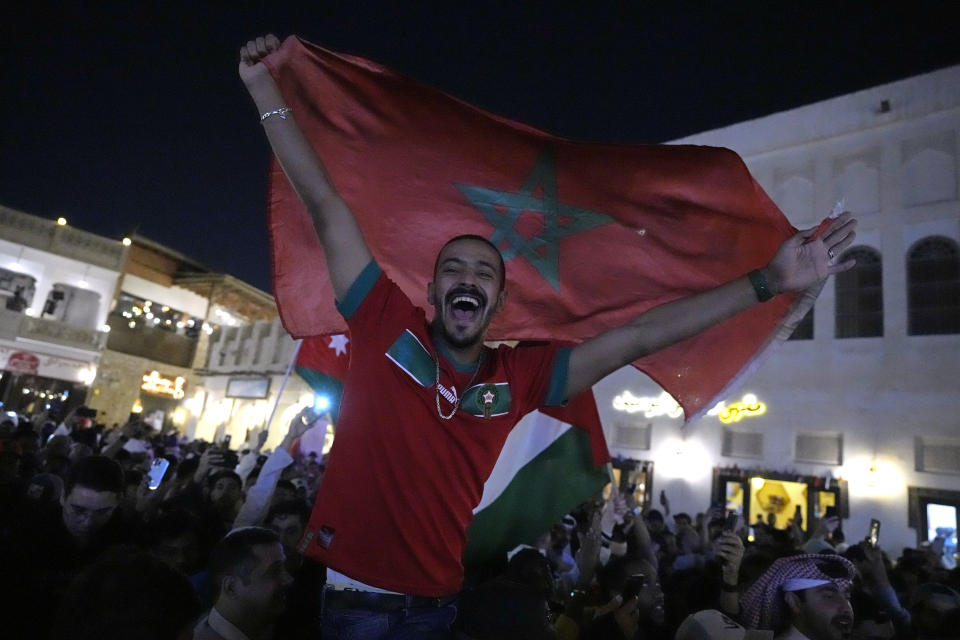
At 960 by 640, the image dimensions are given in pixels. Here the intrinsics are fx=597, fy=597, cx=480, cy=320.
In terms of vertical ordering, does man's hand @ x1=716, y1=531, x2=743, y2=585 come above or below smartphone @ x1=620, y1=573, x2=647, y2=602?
above

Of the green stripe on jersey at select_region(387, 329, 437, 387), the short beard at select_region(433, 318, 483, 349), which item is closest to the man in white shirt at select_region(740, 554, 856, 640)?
the short beard at select_region(433, 318, 483, 349)

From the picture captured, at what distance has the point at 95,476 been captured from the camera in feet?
12.5

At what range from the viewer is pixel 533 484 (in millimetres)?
5379

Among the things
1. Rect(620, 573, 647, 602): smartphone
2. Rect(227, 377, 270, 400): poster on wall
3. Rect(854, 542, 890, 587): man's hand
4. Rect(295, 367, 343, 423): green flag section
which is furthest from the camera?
Rect(227, 377, 270, 400): poster on wall

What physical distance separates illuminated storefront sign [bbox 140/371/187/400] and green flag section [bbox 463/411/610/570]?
106ft

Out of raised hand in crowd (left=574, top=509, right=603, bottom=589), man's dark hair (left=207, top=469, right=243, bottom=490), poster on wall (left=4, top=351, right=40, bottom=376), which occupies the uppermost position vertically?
poster on wall (left=4, top=351, right=40, bottom=376)

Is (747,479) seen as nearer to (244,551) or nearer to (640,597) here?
(640,597)

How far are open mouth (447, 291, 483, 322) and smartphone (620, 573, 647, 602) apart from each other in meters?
2.83

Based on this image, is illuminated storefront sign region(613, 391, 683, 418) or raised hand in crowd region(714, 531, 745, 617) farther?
illuminated storefront sign region(613, 391, 683, 418)

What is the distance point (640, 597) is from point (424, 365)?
Answer: 3.35m

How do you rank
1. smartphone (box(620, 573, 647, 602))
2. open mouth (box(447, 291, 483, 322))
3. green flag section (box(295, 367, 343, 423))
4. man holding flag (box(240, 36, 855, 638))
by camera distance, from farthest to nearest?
green flag section (box(295, 367, 343, 423)), smartphone (box(620, 573, 647, 602)), open mouth (box(447, 291, 483, 322)), man holding flag (box(240, 36, 855, 638))

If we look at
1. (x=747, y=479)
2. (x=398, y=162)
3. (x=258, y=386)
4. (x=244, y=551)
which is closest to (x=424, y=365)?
(x=244, y=551)

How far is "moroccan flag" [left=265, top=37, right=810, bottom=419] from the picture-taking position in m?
3.48

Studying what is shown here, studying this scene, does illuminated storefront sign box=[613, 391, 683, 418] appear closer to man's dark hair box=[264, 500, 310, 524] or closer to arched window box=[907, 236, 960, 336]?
arched window box=[907, 236, 960, 336]
